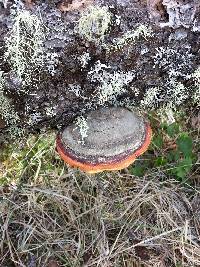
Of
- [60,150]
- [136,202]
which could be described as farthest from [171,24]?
[136,202]

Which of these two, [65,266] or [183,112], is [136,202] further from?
[183,112]

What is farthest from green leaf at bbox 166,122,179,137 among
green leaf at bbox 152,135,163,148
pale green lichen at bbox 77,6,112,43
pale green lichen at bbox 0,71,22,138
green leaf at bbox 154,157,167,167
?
pale green lichen at bbox 77,6,112,43

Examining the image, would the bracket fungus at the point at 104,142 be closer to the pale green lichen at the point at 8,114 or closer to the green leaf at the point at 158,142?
the pale green lichen at the point at 8,114

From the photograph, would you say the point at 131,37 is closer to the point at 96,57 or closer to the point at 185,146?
the point at 96,57

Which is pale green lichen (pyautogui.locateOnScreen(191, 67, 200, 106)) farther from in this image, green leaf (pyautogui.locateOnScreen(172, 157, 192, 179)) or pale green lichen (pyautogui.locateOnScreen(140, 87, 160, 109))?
green leaf (pyautogui.locateOnScreen(172, 157, 192, 179))

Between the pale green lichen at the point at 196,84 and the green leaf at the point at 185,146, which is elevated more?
the pale green lichen at the point at 196,84

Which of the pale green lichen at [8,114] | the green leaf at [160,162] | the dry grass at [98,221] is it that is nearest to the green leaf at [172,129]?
the green leaf at [160,162]

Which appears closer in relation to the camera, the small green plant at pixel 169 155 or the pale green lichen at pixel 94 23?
the pale green lichen at pixel 94 23
